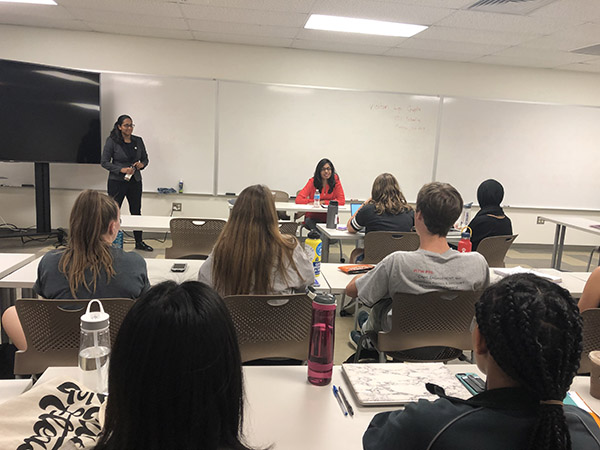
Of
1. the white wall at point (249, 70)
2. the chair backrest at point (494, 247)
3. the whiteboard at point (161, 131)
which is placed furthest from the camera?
the whiteboard at point (161, 131)

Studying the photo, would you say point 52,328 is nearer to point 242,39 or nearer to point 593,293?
point 593,293

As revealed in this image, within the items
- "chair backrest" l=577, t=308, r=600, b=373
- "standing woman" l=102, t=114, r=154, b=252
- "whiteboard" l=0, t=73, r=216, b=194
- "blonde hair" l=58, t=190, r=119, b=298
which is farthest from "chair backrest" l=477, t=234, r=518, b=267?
"standing woman" l=102, t=114, r=154, b=252

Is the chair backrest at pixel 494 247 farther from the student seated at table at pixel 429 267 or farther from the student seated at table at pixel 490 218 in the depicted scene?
the student seated at table at pixel 429 267

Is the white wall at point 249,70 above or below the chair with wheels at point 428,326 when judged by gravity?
above

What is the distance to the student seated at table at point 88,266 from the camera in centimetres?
179

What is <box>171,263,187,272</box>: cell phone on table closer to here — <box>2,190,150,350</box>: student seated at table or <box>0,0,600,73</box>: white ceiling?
<box>2,190,150,350</box>: student seated at table

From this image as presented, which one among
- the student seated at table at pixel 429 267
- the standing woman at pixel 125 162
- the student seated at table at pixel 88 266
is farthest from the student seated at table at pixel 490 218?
the standing woman at pixel 125 162

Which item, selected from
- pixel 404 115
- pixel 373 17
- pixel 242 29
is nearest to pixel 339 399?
pixel 373 17

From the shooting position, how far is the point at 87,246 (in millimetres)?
1811

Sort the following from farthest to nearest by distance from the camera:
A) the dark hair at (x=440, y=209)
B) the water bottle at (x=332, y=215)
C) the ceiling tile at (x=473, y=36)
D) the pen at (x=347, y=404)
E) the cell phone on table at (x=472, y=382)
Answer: the ceiling tile at (x=473, y=36) < the water bottle at (x=332, y=215) < the dark hair at (x=440, y=209) < the cell phone on table at (x=472, y=382) < the pen at (x=347, y=404)

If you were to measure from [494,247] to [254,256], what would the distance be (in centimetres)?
230

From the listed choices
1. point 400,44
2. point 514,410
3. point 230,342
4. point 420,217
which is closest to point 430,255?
point 420,217

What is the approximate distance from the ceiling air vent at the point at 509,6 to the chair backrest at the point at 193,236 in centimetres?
292

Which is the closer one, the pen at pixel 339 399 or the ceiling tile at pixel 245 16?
the pen at pixel 339 399
